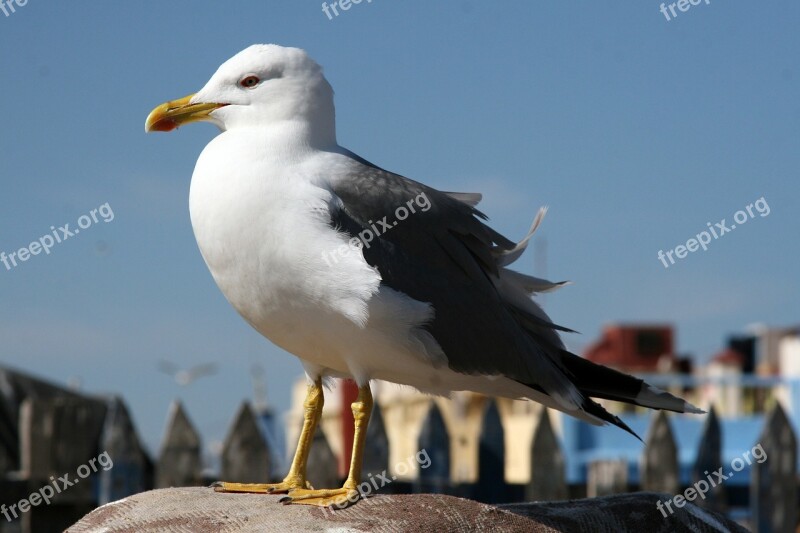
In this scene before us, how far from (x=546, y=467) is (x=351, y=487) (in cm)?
349

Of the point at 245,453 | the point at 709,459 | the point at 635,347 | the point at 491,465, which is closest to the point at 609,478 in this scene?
the point at 709,459

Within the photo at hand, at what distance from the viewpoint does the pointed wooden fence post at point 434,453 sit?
7.14 metres

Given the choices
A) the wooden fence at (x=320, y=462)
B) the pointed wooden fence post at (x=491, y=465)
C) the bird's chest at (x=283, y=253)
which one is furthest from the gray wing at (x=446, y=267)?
the pointed wooden fence post at (x=491, y=465)

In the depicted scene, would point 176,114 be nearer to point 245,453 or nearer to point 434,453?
point 245,453

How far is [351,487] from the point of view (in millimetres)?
4090

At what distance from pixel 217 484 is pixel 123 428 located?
288cm

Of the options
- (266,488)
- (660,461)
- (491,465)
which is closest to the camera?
(266,488)

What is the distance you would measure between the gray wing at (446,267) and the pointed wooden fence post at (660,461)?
10.3 ft

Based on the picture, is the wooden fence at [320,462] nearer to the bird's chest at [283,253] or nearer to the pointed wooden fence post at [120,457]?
the pointed wooden fence post at [120,457]

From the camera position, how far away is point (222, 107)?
174 inches

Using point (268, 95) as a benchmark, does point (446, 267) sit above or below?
below

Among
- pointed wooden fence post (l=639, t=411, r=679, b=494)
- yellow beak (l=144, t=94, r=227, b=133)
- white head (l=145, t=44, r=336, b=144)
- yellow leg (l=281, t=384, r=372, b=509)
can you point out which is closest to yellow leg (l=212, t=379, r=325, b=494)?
yellow leg (l=281, t=384, r=372, b=509)

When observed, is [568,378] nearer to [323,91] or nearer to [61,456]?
[323,91]

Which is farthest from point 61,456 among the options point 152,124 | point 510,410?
point 510,410
